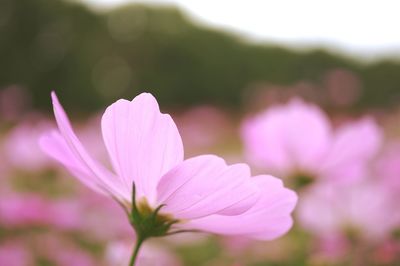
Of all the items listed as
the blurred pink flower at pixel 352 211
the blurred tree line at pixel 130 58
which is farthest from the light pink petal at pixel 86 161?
the blurred tree line at pixel 130 58

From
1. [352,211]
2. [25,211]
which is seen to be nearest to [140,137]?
[352,211]

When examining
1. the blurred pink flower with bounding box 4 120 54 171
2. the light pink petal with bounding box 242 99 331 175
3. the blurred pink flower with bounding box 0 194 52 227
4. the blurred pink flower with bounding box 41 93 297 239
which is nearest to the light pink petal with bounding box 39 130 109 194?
the blurred pink flower with bounding box 41 93 297 239

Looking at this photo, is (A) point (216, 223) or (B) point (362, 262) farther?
(B) point (362, 262)

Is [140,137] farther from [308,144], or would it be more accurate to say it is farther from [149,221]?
[308,144]

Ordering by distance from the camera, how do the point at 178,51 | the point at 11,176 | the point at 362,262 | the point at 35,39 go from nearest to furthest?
the point at 362,262 < the point at 11,176 < the point at 35,39 < the point at 178,51

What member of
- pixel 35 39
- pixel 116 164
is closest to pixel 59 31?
pixel 35 39

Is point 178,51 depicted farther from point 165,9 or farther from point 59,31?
point 59,31

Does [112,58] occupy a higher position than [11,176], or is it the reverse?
[112,58]
